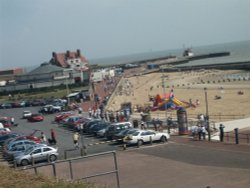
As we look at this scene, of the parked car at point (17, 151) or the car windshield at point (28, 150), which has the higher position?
the car windshield at point (28, 150)

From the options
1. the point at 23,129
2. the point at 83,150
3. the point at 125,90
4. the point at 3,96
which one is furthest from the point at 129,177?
the point at 3,96

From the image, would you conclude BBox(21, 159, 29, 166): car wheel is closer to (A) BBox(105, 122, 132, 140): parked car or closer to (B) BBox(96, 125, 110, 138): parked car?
(A) BBox(105, 122, 132, 140): parked car

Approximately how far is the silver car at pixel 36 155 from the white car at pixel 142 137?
525 centimetres

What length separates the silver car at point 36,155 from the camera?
23.6m

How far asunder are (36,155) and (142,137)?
739 cm

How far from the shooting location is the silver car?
77.5 ft

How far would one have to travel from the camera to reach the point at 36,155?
24125 mm

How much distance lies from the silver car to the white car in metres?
5.25

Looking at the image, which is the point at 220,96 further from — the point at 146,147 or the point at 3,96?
the point at 3,96

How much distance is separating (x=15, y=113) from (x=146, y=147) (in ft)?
123

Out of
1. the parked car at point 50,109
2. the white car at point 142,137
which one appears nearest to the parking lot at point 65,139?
the white car at point 142,137

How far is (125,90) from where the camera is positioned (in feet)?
258

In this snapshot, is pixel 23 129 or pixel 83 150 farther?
pixel 23 129

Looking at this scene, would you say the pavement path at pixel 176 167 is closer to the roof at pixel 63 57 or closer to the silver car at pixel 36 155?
the silver car at pixel 36 155
